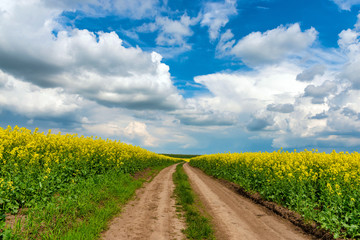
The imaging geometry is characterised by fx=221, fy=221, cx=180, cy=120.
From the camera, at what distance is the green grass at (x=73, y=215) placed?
6789mm

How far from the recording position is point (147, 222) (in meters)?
9.13

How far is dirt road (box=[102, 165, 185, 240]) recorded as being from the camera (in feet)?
25.3

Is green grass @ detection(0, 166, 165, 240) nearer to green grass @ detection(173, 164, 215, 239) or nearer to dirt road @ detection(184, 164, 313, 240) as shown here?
green grass @ detection(173, 164, 215, 239)

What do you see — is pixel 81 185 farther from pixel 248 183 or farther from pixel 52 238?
pixel 248 183

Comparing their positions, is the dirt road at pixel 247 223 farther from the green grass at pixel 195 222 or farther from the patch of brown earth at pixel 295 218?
the green grass at pixel 195 222

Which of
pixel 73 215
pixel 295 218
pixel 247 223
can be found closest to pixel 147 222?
pixel 73 215

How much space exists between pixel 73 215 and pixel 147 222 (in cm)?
286

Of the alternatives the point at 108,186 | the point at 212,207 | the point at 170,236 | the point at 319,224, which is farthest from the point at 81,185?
the point at 319,224

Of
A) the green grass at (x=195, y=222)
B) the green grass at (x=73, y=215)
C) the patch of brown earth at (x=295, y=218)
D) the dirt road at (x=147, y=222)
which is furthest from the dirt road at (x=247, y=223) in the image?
the green grass at (x=73, y=215)

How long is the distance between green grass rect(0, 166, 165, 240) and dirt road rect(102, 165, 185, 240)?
1.61ft

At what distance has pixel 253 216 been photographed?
36.2 ft

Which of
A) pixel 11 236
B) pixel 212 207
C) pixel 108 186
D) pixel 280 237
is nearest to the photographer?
pixel 11 236

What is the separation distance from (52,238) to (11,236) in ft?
3.36

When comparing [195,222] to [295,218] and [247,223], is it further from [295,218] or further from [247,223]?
[295,218]
